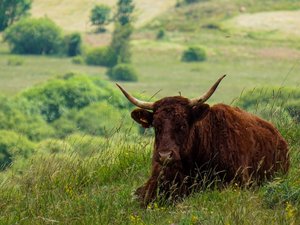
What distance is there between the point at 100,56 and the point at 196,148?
170 metres

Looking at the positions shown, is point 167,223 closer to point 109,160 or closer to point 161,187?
point 161,187

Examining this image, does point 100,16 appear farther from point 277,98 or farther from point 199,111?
point 199,111

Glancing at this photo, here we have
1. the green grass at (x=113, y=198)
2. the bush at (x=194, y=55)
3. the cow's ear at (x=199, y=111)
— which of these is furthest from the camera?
the bush at (x=194, y=55)

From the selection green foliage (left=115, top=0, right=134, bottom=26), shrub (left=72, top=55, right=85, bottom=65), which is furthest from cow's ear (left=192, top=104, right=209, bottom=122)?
shrub (left=72, top=55, right=85, bottom=65)

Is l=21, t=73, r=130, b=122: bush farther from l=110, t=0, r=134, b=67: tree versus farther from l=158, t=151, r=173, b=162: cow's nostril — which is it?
l=158, t=151, r=173, b=162: cow's nostril

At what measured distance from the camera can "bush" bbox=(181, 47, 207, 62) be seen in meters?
165

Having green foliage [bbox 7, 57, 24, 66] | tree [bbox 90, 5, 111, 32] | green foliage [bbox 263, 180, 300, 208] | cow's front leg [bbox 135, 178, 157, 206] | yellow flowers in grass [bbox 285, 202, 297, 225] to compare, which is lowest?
green foliage [bbox 7, 57, 24, 66]

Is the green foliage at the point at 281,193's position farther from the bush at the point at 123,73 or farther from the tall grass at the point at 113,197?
the bush at the point at 123,73

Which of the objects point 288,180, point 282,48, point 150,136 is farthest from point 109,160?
point 282,48

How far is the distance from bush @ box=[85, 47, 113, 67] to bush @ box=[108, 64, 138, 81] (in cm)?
803

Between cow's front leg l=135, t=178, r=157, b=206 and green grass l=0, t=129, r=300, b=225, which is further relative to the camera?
cow's front leg l=135, t=178, r=157, b=206

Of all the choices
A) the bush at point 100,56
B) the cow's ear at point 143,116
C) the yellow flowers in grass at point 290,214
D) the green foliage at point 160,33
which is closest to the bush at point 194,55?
the green foliage at point 160,33

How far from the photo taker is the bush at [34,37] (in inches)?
6663

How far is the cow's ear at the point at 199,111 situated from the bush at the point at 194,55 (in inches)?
6061
